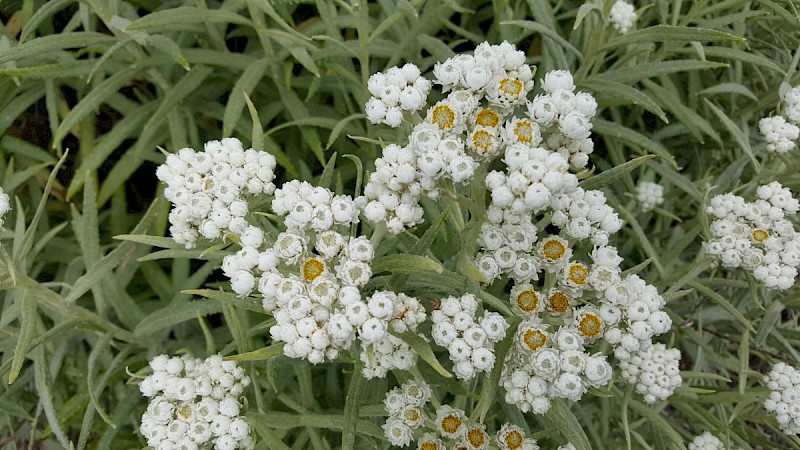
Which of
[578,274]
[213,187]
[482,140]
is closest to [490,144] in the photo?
[482,140]

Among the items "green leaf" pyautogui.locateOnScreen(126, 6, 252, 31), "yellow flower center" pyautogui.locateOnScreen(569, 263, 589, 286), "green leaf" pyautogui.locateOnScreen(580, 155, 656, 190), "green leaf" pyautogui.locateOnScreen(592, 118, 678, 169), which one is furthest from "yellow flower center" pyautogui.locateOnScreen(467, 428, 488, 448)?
"green leaf" pyautogui.locateOnScreen(126, 6, 252, 31)

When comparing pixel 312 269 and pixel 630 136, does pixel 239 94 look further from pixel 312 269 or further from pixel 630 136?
pixel 630 136

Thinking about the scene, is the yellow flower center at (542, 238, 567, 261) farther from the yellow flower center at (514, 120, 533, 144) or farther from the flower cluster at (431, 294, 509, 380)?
the yellow flower center at (514, 120, 533, 144)

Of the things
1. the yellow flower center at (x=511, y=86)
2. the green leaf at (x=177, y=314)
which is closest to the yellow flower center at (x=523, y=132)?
the yellow flower center at (x=511, y=86)

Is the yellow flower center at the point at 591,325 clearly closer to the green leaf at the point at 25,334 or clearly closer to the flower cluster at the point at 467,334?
the flower cluster at the point at 467,334

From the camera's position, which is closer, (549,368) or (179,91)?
(549,368)
